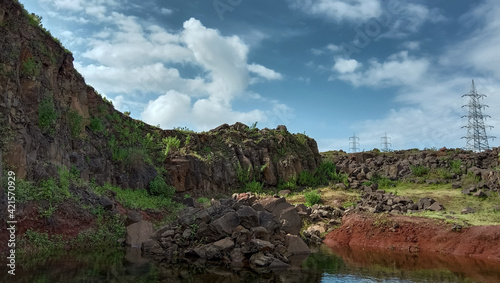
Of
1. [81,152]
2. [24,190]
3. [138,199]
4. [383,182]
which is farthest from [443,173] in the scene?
[24,190]

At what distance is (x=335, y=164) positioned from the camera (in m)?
48.0

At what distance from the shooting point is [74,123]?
82.5ft

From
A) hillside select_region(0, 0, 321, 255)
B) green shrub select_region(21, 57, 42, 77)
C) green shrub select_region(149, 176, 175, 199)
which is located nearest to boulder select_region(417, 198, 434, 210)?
hillside select_region(0, 0, 321, 255)

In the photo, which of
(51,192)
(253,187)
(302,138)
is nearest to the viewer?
(51,192)

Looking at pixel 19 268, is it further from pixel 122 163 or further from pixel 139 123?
pixel 139 123

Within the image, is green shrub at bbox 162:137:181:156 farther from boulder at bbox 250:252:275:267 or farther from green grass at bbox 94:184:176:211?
boulder at bbox 250:252:275:267

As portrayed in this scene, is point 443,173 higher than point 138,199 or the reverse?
higher

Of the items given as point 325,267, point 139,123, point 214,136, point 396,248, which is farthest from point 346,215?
point 139,123

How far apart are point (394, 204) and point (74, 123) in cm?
2594

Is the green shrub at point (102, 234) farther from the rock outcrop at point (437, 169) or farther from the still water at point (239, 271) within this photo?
the rock outcrop at point (437, 169)

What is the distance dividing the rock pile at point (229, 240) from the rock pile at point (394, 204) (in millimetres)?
10995

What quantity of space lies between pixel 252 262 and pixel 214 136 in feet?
91.9

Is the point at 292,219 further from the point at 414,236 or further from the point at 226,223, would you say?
the point at 414,236

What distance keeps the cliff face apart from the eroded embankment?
53.5 feet
